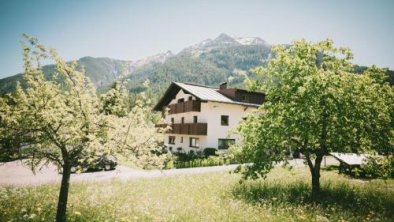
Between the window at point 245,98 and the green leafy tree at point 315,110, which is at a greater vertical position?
the window at point 245,98

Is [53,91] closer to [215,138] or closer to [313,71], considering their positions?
[313,71]

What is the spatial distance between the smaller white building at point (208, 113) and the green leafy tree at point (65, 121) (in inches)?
1046

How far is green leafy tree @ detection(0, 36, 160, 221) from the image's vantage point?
761cm

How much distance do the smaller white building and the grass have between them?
19.5 m

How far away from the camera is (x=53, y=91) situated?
7.94m

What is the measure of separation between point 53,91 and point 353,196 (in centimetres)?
1383

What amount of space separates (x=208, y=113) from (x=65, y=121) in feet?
97.8

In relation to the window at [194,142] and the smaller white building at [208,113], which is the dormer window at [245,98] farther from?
the window at [194,142]

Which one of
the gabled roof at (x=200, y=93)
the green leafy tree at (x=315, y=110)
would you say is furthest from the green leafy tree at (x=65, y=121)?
the gabled roof at (x=200, y=93)

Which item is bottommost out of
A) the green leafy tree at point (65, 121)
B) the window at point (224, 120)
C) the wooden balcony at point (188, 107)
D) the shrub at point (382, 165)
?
the shrub at point (382, 165)

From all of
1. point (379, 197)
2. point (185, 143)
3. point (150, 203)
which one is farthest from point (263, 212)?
point (185, 143)

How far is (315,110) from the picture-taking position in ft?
40.7

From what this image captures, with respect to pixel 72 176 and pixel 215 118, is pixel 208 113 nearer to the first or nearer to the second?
pixel 215 118

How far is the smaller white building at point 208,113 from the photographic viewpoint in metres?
37.1
